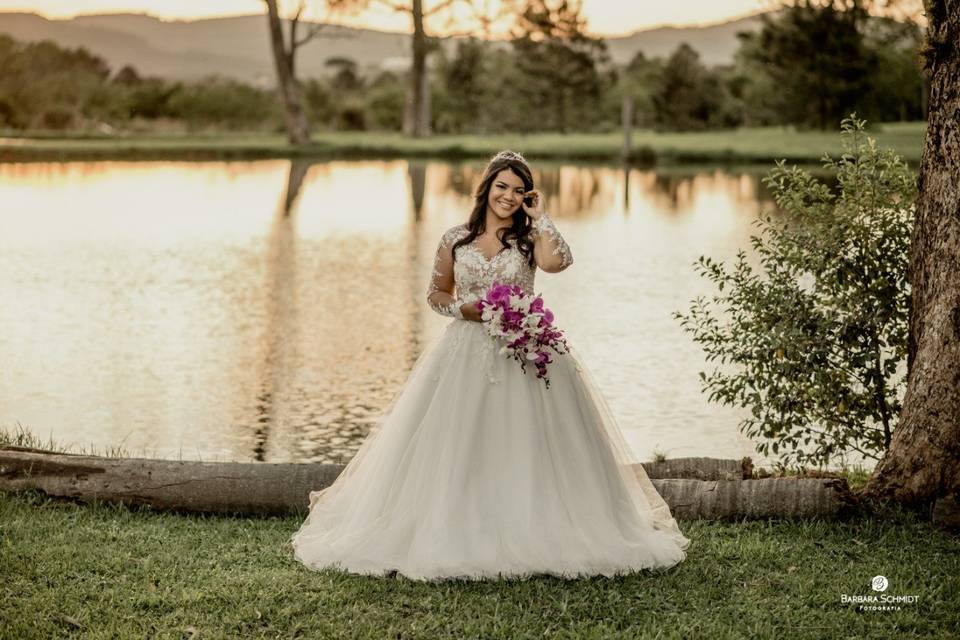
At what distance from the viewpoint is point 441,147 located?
47188mm

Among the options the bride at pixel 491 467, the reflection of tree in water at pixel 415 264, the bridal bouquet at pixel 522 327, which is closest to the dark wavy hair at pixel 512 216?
the bride at pixel 491 467

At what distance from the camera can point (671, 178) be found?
3722cm

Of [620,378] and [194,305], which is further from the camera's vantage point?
[194,305]

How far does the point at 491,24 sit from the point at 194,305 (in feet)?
136

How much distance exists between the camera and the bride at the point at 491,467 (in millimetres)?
5582

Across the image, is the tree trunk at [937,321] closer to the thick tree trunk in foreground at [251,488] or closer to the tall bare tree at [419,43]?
the thick tree trunk in foreground at [251,488]

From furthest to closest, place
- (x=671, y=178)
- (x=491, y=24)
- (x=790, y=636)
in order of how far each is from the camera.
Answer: (x=491, y=24) → (x=671, y=178) → (x=790, y=636)

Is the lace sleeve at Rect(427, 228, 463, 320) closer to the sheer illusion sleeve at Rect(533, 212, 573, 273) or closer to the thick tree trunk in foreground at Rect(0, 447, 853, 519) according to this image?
the sheer illusion sleeve at Rect(533, 212, 573, 273)

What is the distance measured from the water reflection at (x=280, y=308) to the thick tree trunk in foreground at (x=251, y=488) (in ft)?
8.23

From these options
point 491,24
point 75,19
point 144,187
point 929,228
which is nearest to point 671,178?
point 144,187

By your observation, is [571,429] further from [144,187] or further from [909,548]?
[144,187]

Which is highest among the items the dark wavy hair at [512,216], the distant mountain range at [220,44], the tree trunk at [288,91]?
the distant mountain range at [220,44]

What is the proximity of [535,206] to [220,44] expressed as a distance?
160 metres

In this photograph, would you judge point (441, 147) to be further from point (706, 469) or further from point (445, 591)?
point (445, 591)
